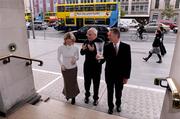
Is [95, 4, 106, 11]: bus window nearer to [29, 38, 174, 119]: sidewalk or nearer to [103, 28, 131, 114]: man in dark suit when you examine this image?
[29, 38, 174, 119]: sidewalk

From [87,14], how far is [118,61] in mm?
13546

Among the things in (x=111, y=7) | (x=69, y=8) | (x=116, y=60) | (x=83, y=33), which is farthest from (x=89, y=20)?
(x=116, y=60)

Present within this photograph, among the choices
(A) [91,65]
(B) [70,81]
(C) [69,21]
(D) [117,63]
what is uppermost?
(C) [69,21]

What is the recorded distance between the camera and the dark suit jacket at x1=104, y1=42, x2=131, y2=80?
7.52 feet

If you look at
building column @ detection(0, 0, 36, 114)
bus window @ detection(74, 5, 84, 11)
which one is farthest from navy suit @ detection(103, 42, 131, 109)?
bus window @ detection(74, 5, 84, 11)

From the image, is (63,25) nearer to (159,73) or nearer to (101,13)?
(101,13)

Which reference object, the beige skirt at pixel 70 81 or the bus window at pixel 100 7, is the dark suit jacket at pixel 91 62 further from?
the bus window at pixel 100 7

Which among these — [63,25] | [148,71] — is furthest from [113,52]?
[63,25]

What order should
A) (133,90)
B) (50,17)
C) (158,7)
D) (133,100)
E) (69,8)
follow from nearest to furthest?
(133,100), (133,90), (69,8), (50,17), (158,7)

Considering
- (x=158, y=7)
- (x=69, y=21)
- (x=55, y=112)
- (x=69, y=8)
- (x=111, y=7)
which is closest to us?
(x=55, y=112)

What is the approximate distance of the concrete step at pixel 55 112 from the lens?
240 centimetres

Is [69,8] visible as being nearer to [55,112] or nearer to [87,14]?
[87,14]

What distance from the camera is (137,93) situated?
3.35 meters

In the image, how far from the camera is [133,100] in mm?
3051
